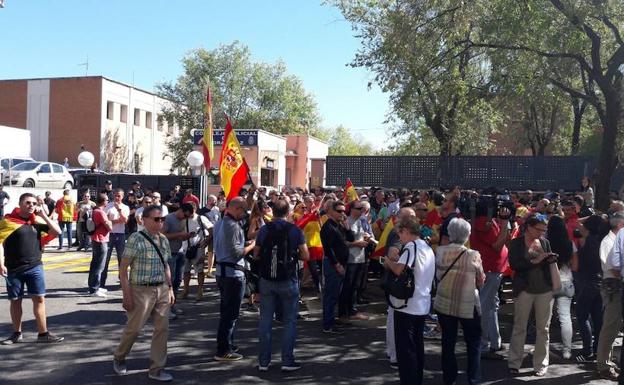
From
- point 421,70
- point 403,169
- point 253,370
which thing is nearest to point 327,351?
point 253,370

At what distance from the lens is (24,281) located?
314 inches

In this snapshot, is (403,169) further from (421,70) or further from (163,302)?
(163,302)

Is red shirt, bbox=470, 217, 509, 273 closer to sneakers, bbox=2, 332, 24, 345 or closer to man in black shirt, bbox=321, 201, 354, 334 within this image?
man in black shirt, bbox=321, 201, 354, 334

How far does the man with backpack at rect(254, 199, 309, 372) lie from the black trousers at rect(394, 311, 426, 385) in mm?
1444

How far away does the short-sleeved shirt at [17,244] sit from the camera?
7875 millimetres

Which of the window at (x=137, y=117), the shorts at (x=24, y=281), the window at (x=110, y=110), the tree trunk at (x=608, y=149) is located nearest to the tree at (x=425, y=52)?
the tree trunk at (x=608, y=149)

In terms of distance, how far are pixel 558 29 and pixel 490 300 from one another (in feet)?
34.1

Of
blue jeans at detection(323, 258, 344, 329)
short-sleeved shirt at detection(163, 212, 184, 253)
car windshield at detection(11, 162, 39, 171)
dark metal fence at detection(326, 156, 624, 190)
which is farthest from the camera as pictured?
car windshield at detection(11, 162, 39, 171)

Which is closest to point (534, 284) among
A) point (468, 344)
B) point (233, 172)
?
point (468, 344)

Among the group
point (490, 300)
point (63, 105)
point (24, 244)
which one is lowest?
point (490, 300)

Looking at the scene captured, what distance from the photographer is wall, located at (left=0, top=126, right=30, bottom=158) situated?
32.5m

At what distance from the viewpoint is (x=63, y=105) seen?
46.8 m

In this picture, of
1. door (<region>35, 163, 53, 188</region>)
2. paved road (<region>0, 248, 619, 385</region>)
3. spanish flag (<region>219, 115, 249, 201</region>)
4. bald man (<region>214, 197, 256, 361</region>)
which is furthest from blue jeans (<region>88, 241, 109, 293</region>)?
door (<region>35, 163, 53, 188</region>)

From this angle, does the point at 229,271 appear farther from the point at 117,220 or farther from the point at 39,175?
the point at 39,175
